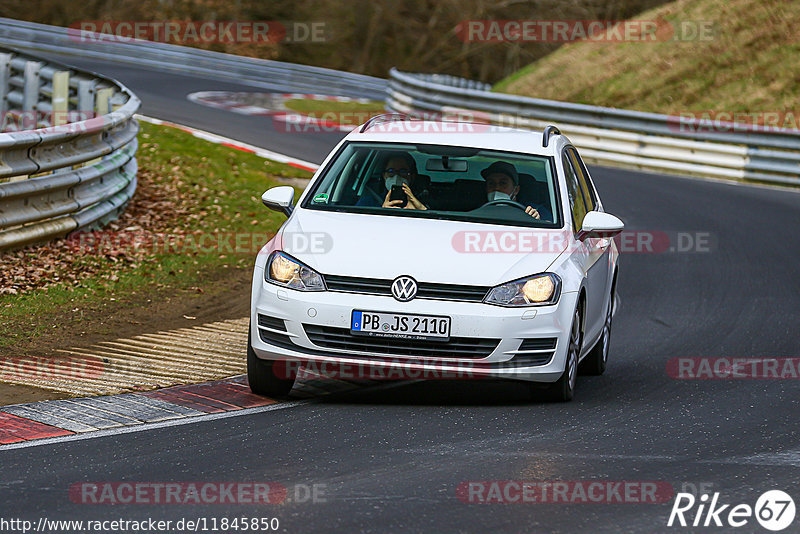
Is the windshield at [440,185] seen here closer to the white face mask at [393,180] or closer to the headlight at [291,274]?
the white face mask at [393,180]

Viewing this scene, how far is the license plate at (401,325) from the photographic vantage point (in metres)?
7.51

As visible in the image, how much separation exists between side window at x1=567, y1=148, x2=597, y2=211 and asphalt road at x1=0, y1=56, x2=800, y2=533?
4.04 ft

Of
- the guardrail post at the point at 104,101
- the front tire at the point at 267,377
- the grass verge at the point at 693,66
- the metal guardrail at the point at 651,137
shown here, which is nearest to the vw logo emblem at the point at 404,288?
the front tire at the point at 267,377

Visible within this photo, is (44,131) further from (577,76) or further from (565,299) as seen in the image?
(577,76)

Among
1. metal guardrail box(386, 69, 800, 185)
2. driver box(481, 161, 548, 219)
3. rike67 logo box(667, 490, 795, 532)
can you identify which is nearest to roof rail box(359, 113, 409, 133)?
driver box(481, 161, 548, 219)

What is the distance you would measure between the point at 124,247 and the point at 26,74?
8.24 m

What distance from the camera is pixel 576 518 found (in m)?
5.57

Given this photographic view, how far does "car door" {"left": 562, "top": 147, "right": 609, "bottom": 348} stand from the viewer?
8.51 metres

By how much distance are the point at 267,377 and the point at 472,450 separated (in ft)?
5.59

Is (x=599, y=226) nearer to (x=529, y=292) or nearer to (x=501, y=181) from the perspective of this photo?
(x=501, y=181)

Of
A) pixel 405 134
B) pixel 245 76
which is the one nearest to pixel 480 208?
pixel 405 134

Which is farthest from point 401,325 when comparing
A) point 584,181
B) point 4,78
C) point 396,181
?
point 4,78

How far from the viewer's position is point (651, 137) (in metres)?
24.1

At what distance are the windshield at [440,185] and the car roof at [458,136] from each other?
0.07m
